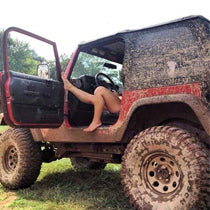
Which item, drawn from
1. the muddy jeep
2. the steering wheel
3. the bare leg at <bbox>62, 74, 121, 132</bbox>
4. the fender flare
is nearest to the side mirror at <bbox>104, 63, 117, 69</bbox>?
the steering wheel

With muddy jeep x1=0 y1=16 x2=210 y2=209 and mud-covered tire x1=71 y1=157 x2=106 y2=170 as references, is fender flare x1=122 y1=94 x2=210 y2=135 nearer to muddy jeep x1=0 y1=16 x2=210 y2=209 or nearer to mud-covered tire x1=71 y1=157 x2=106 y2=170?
muddy jeep x1=0 y1=16 x2=210 y2=209

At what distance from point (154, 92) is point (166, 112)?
1.02 feet

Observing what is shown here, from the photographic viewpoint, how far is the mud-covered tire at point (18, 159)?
4.18 m

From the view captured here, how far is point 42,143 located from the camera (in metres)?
4.57

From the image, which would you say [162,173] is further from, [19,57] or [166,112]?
[19,57]

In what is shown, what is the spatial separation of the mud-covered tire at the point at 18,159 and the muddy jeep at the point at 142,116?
0.05ft

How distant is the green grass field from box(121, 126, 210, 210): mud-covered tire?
0.42 metres

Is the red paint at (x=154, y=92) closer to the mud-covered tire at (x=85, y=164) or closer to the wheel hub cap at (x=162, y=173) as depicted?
the wheel hub cap at (x=162, y=173)

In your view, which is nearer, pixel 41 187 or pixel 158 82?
pixel 158 82

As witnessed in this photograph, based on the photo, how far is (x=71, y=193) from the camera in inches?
150

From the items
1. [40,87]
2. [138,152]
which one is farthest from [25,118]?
[138,152]

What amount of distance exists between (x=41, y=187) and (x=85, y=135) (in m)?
1.14

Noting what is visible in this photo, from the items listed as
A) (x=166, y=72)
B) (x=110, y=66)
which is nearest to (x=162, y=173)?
(x=166, y=72)

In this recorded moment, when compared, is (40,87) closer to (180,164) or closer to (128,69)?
(128,69)
